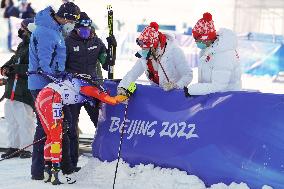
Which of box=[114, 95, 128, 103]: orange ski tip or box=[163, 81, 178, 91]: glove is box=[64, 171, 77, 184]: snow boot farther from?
box=[163, 81, 178, 91]: glove

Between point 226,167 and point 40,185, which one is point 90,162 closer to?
point 40,185

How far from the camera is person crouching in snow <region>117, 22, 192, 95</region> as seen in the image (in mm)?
7000

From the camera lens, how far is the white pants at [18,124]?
865cm

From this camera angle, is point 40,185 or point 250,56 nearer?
point 40,185

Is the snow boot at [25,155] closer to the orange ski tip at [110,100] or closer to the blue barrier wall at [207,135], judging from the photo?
the blue barrier wall at [207,135]

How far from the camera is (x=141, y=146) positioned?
685cm

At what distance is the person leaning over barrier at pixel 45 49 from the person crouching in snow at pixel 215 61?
135 cm

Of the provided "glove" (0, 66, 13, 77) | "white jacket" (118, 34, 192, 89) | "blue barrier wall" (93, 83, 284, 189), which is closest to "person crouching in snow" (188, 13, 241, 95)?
"blue barrier wall" (93, 83, 284, 189)

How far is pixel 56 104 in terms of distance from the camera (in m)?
6.77

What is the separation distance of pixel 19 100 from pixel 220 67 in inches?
122

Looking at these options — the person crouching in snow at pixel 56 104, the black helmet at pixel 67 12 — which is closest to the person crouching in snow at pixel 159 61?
the person crouching in snow at pixel 56 104

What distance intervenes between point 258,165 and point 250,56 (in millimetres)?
16002

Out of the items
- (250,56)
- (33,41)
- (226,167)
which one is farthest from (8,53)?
(226,167)

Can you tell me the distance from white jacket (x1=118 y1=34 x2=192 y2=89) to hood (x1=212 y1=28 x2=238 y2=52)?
2.16 feet
